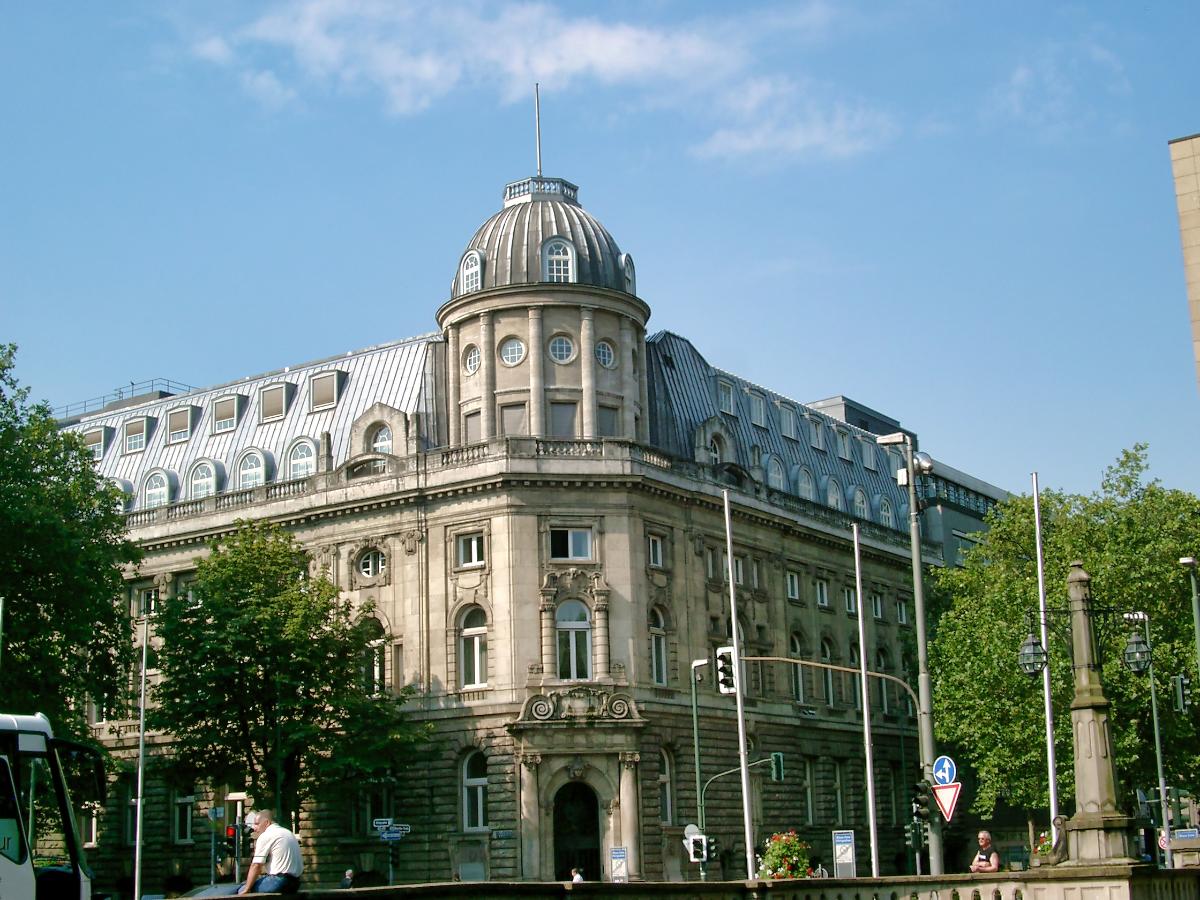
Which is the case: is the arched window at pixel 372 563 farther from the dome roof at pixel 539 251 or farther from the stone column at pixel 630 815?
the stone column at pixel 630 815

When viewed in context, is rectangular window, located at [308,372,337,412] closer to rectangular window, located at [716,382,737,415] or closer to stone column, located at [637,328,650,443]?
stone column, located at [637,328,650,443]

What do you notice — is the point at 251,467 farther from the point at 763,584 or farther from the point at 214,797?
the point at 763,584

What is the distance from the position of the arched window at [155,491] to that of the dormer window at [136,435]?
3446 mm

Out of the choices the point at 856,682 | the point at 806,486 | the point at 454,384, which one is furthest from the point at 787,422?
the point at 454,384

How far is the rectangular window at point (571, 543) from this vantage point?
63.8 m

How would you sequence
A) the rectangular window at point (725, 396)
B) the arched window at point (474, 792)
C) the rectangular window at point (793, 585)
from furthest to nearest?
the rectangular window at point (725, 396) → the rectangular window at point (793, 585) → the arched window at point (474, 792)

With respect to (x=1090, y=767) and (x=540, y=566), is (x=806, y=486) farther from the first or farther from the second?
(x=1090, y=767)

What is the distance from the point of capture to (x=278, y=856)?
2231 centimetres

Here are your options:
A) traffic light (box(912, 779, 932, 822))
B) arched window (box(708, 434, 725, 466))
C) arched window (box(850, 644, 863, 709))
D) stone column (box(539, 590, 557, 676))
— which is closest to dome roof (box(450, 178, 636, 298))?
arched window (box(708, 434, 725, 466))

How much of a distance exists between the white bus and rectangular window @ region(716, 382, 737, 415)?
55.5 m

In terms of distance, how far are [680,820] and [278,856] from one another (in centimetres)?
4317

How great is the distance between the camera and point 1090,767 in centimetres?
3086

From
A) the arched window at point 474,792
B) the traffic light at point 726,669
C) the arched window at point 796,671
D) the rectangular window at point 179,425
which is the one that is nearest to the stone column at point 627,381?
the arched window at point 474,792

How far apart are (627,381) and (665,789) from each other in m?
15.8
